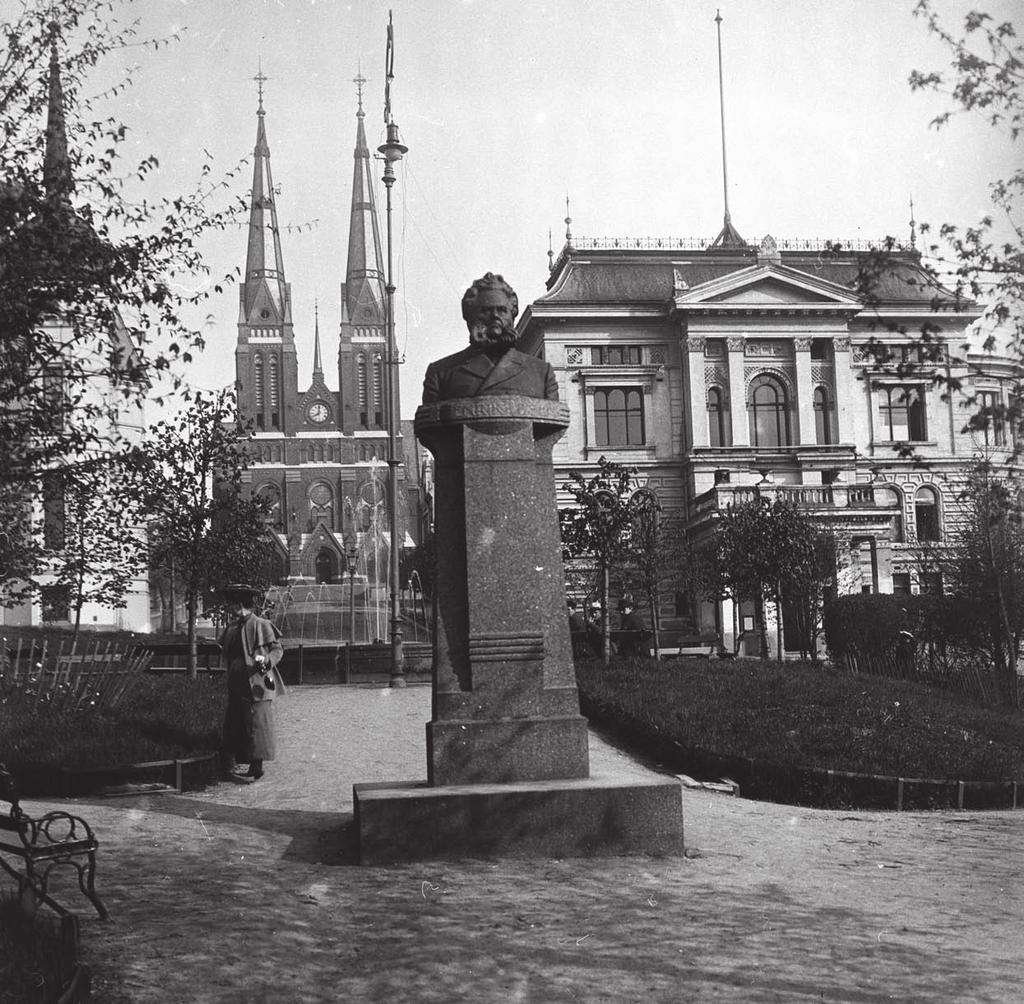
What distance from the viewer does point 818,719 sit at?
14.7m

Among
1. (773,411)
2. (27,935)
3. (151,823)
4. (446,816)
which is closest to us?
(27,935)

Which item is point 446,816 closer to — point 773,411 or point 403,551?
point 773,411

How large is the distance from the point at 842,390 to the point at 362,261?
233 ft

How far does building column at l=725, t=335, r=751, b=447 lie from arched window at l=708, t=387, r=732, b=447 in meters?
0.55

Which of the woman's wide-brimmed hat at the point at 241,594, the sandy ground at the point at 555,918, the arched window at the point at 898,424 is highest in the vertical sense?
the arched window at the point at 898,424

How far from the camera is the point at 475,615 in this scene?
7910 mm

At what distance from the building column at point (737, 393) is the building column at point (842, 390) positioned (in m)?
4.49

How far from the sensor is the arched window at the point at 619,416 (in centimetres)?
5506

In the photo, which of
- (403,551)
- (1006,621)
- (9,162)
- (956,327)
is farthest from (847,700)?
(403,551)

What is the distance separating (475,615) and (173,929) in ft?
9.37

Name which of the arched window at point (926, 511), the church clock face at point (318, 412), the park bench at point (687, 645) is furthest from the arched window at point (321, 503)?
the park bench at point (687, 645)

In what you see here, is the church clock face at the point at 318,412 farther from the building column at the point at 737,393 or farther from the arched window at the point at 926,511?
the arched window at the point at 926,511

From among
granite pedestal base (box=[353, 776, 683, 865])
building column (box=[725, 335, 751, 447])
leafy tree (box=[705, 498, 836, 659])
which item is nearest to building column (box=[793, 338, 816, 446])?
building column (box=[725, 335, 751, 447])

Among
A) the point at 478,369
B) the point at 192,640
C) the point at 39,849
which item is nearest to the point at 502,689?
the point at 478,369
